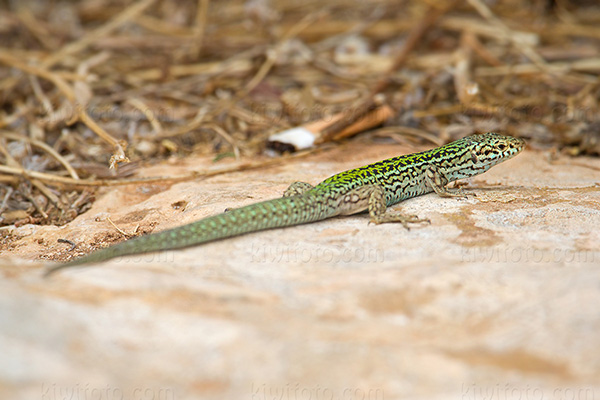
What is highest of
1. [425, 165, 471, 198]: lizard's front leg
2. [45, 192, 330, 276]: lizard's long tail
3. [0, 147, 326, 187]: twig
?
[45, 192, 330, 276]: lizard's long tail

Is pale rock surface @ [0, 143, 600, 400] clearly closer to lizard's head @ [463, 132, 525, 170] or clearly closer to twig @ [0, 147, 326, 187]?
lizard's head @ [463, 132, 525, 170]

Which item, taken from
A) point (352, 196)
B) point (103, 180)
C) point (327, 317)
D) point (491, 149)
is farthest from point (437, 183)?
point (103, 180)

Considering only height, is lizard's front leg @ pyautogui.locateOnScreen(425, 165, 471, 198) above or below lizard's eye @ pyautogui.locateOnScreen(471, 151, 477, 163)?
below

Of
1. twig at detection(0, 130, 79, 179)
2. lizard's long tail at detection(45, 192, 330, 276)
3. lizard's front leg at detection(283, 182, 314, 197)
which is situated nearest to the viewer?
lizard's long tail at detection(45, 192, 330, 276)

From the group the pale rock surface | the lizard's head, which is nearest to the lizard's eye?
the lizard's head

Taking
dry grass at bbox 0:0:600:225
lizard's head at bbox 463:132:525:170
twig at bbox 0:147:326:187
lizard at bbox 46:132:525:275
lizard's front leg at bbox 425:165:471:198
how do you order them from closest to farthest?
1. lizard at bbox 46:132:525:275
2. lizard's front leg at bbox 425:165:471:198
3. lizard's head at bbox 463:132:525:170
4. twig at bbox 0:147:326:187
5. dry grass at bbox 0:0:600:225

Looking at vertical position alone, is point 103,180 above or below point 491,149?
below

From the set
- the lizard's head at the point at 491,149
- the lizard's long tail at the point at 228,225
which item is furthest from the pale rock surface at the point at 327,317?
the lizard's head at the point at 491,149

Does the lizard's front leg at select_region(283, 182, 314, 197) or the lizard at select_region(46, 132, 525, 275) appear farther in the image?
the lizard's front leg at select_region(283, 182, 314, 197)

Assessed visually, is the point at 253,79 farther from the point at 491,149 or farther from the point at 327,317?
the point at 327,317
